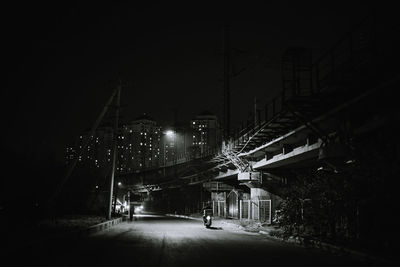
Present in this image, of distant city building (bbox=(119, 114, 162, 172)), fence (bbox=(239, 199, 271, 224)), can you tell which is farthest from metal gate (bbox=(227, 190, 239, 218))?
distant city building (bbox=(119, 114, 162, 172))

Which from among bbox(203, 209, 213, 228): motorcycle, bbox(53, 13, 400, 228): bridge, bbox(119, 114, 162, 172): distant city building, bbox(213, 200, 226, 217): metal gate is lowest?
bbox(203, 209, 213, 228): motorcycle

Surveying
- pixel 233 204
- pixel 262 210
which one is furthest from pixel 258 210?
pixel 233 204

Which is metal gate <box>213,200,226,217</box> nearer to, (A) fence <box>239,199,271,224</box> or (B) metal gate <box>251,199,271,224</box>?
(A) fence <box>239,199,271,224</box>

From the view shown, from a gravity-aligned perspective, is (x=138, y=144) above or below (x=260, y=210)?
above

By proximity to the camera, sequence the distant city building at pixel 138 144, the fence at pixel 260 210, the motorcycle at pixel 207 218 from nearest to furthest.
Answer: the motorcycle at pixel 207 218 → the fence at pixel 260 210 → the distant city building at pixel 138 144

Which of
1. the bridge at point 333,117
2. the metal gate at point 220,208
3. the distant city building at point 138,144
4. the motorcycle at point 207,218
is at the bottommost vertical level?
the motorcycle at point 207,218

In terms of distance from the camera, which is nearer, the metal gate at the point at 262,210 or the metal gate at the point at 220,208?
the metal gate at the point at 262,210

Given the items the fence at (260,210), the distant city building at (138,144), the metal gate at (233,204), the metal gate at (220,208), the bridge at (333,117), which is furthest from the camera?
the distant city building at (138,144)

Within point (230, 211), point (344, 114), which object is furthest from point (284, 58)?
point (230, 211)

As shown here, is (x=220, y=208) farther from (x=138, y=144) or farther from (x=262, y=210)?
(x=138, y=144)

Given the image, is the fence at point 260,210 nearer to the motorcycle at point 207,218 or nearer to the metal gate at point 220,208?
the motorcycle at point 207,218

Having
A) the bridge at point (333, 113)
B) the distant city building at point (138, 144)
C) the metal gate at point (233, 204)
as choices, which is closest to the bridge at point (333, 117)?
the bridge at point (333, 113)

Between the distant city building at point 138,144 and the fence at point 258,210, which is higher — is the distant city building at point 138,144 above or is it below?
above

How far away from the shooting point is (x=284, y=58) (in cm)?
2145
